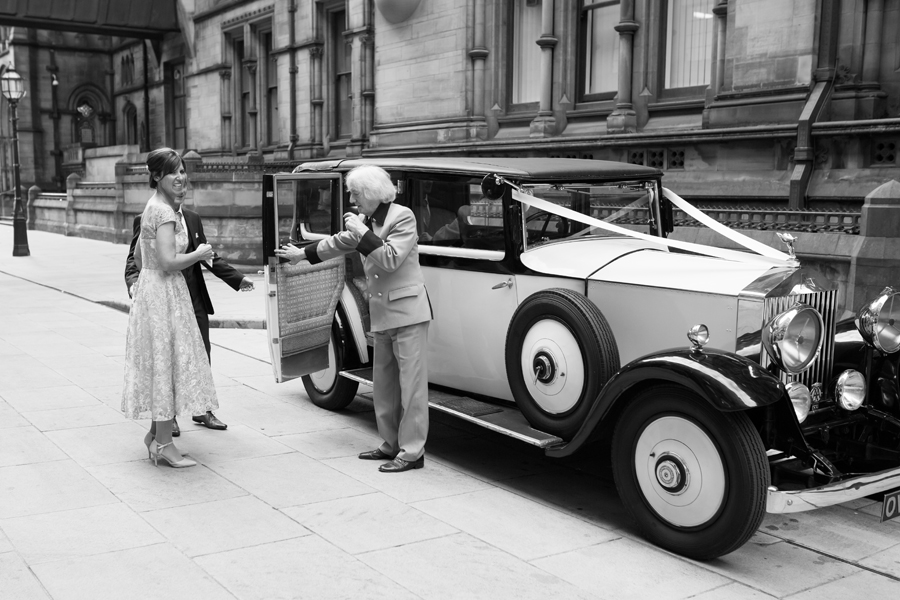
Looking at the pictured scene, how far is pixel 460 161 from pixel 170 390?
2.44m

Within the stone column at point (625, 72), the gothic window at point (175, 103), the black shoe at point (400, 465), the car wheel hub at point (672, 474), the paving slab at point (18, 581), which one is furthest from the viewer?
the gothic window at point (175, 103)

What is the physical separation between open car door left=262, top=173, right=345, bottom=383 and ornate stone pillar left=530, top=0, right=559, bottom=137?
7.81 meters

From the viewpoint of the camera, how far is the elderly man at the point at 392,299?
5332 millimetres

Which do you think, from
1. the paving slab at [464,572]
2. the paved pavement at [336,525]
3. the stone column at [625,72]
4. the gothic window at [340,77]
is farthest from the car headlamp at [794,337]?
the gothic window at [340,77]

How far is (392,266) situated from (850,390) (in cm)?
264

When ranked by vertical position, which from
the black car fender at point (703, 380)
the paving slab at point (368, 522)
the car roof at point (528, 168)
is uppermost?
the car roof at point (528, 168)

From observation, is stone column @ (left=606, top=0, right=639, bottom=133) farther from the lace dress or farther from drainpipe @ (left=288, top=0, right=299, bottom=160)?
drainpipe @ (left=288, top=0, right=299, bottom=160)

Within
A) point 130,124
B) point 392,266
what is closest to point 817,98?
point 392,266

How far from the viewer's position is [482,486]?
17.7 ft

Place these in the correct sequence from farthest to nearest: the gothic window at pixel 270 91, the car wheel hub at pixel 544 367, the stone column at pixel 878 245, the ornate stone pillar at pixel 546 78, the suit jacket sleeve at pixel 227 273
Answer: the gothic window at pixel 270 91 → the ornate stone pillar at pixel 546 78 → the stone column at pixel 878 245 → the suit jacket sleeve at pixel 227 273 → the car wheel hub at pixel 544 367

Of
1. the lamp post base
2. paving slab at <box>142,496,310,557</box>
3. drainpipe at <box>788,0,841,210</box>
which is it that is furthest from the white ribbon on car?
the lamp post base

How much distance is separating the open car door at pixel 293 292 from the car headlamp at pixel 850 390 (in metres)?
3.46

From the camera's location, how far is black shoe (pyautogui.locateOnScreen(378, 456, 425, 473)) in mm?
5582

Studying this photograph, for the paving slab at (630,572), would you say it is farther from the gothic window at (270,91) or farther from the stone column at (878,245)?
the gothic window at (270,91)
